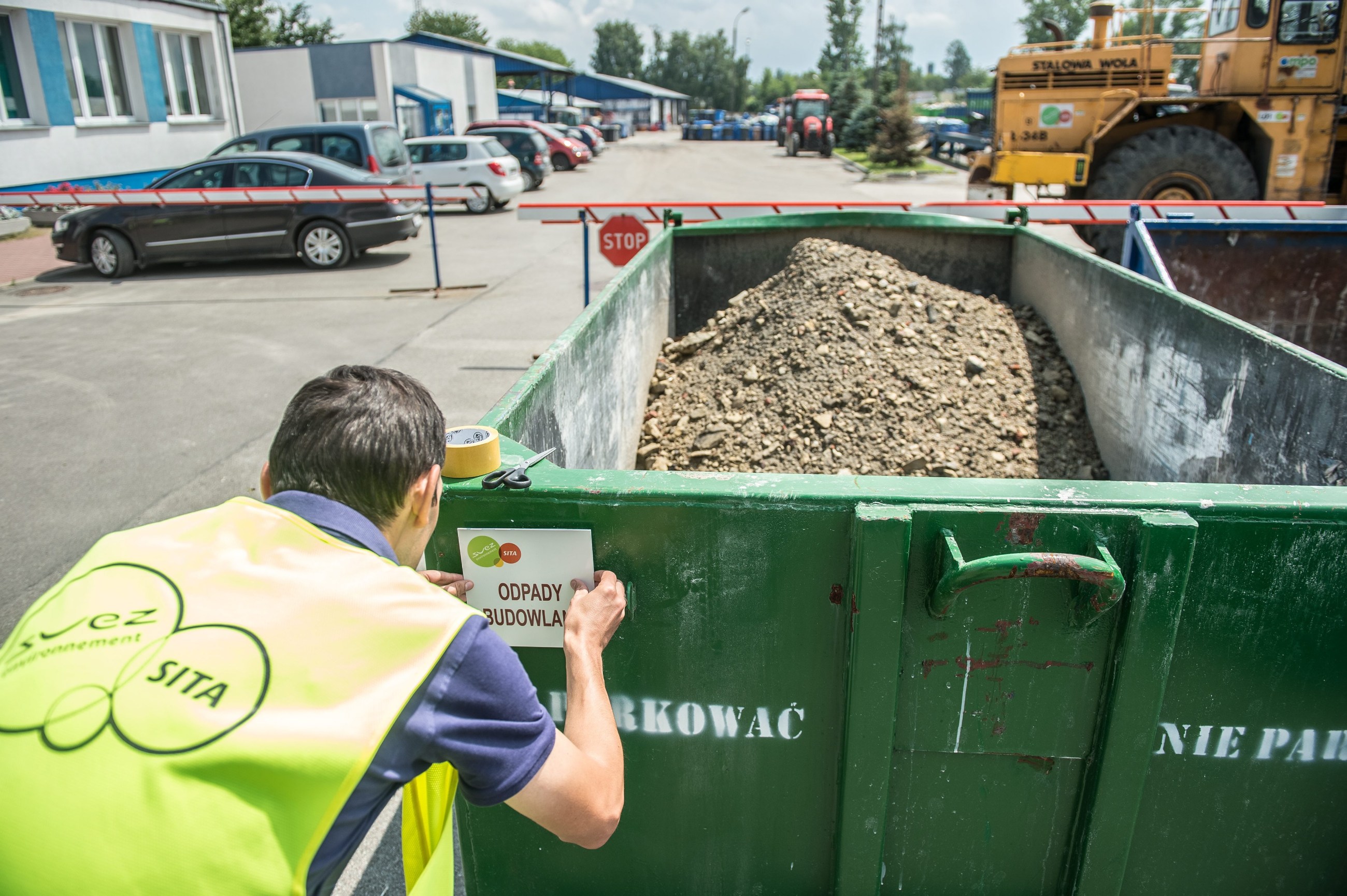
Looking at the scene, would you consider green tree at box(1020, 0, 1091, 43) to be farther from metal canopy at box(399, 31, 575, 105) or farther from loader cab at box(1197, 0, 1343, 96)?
loader cab at box(1197, 0, 1343, 96)

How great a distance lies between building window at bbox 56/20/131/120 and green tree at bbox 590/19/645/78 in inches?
4664

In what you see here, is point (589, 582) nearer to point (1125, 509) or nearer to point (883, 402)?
point (1125, 509)

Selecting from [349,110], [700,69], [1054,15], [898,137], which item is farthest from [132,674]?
[700,69]

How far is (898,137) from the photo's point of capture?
95.7 feet

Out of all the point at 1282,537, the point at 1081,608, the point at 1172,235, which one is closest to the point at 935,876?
the point at 1081,608

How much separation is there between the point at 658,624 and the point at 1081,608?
79cm

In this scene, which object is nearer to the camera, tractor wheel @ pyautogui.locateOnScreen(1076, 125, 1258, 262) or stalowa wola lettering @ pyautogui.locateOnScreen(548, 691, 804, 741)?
stalowa wola lettering @ pyautogui.locateOnScreen(548, 691, 804, 741)

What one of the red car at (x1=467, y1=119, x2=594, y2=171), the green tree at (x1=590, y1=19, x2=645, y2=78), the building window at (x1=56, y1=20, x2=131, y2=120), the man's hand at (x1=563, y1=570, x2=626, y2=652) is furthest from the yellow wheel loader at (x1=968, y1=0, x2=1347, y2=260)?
the green tree at (x1=590, y1=19, x2=645, y2=78)

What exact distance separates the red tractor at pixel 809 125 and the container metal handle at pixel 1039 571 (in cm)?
4079

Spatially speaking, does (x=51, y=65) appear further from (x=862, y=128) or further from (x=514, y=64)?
(x=514, y=64)

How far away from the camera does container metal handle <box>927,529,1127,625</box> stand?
4.95 ft

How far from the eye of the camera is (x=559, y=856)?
1.98 m

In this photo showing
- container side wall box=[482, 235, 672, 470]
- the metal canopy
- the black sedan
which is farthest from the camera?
the metal canopy

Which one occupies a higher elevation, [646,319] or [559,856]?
[646,319]
